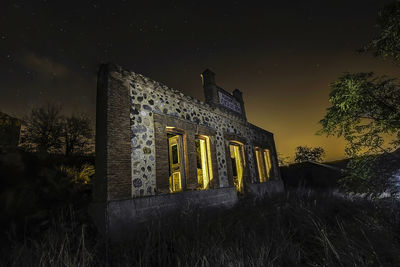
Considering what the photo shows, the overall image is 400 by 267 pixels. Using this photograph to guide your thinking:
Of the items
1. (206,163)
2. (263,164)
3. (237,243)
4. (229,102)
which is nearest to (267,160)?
(263,164)

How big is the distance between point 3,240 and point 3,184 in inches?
103

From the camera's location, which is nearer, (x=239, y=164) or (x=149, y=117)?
(x=149, y=117)

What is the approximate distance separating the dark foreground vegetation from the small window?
5.23 metres

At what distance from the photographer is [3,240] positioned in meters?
3.83

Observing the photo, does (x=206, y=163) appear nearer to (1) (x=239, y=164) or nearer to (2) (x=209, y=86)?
(1) (x=239, y=164)

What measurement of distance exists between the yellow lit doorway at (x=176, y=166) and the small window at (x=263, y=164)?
467 centimetres

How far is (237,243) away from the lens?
2.59 m

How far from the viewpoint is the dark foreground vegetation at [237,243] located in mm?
2311

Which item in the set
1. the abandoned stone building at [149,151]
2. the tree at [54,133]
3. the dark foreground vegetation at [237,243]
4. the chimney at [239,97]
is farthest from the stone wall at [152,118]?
the tree at [54,133]

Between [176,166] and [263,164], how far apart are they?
5.15 m

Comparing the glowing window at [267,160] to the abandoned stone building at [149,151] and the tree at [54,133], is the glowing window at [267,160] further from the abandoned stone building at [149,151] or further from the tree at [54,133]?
the tree at [54,133]

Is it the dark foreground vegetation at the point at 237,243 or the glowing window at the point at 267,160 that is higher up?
the glowing window at the point at 267,160

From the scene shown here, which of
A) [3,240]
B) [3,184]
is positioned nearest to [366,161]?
[3,240]

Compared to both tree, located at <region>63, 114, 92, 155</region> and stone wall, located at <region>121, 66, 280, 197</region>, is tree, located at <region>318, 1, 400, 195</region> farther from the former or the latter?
tree, located at <region>63, 114, 92, 155</region>
